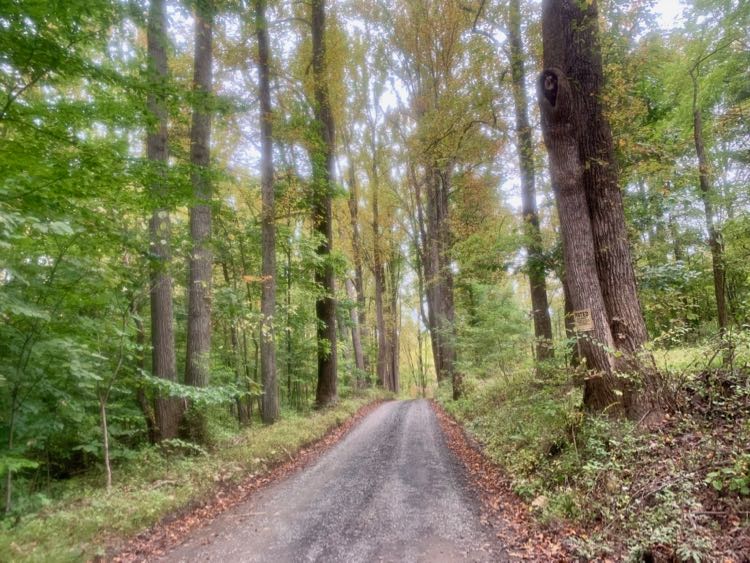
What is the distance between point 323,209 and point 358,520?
9.46m

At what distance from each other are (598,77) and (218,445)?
28.9 feet

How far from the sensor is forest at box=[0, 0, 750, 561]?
3734 mm

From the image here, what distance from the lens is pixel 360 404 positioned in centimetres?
1462

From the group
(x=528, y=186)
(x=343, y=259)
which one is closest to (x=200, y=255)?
(x=343, y=259)

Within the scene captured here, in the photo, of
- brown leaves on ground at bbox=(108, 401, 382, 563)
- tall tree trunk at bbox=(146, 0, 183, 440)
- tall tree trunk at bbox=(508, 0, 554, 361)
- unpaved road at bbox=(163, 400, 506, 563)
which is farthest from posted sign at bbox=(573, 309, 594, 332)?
tall tree trunk at bbox=(146, 0, 183, 440)

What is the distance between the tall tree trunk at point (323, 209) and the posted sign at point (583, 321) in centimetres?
742

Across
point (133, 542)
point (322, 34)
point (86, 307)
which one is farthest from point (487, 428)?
point (322, 34)

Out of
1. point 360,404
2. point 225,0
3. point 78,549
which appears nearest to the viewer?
point 78,549

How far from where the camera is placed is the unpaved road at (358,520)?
362cm

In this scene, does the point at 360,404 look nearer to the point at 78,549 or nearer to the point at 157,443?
the point at 157,443

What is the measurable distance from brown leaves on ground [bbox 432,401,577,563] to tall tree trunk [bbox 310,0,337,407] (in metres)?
6.58

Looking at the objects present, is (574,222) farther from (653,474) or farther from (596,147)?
(653,474)

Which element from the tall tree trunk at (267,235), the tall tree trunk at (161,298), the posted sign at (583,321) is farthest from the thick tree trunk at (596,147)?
the tall tree trunk at (267,235)

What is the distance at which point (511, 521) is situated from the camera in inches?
160
